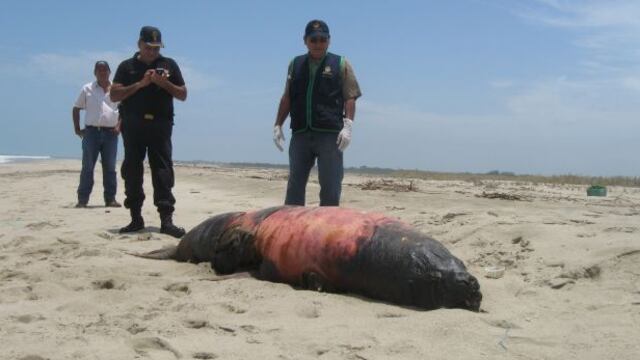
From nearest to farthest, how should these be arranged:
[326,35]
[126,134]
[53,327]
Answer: [53,327] < [326,35] < [126,134]

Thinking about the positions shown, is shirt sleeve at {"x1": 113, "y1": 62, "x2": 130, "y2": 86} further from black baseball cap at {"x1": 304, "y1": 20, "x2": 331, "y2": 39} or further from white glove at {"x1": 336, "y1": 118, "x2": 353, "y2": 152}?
white glove at {"x1": 336, "y1": 118, "x2": 353, "y2": 152}

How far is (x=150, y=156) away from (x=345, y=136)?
2156mm

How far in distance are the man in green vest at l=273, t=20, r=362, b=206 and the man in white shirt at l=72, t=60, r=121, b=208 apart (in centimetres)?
414

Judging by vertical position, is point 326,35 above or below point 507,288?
above

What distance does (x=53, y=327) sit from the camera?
3.18 metres

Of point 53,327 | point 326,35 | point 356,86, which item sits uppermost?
point 326,35

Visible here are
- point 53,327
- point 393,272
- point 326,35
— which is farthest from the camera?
point 326,35

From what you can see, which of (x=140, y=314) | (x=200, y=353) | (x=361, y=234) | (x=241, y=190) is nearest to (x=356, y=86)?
(x=361, y=234)

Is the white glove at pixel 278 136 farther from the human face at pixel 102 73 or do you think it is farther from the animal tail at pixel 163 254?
the human face at pixel 102 73

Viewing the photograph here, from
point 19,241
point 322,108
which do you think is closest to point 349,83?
point 322,108

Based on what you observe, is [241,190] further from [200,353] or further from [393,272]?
[200,353]

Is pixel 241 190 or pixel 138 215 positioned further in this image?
pixel 241 190

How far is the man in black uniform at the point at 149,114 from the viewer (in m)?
6.41

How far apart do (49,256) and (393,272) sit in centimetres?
276
